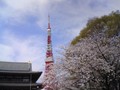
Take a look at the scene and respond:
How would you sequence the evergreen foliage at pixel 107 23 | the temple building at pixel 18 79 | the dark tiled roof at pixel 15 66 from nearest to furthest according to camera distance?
the evergreen foliage at pixel 107 23 < the temple building at pixel 18 79 < the dark tiled roof at pixel 15 66

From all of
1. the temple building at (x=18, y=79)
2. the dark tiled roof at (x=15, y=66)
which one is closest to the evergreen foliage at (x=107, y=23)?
the temple building at (x=18, y=79)

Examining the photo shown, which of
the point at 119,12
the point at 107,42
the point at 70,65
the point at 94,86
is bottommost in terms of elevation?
the point at 94,86

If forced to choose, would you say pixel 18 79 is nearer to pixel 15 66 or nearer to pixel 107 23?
pixel 15 66

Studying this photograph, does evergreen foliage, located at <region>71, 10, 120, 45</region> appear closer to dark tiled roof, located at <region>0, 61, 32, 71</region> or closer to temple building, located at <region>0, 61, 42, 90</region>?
temple building, located at <region>0, 61, 42, 90</region>

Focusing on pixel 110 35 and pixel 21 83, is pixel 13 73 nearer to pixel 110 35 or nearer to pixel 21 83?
pixel 21 83

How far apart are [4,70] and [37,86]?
5.77m

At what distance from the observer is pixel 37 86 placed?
1663 inches

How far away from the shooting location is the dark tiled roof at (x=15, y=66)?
4431cm

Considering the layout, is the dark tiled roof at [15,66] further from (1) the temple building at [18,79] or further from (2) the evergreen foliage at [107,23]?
(2) the evergreen foliage at [107,23]

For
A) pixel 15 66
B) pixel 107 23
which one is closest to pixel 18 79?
pixel 15 66

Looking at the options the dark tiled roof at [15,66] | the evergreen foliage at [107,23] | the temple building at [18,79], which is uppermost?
the evergreen foliage at [107,23]

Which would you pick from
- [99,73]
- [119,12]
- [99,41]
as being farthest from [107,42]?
[119,12]

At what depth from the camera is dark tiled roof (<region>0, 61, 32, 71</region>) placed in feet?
145

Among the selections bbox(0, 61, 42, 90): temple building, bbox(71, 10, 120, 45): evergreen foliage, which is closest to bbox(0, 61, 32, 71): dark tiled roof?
bbox(0, 61, 42, 90): temple building
